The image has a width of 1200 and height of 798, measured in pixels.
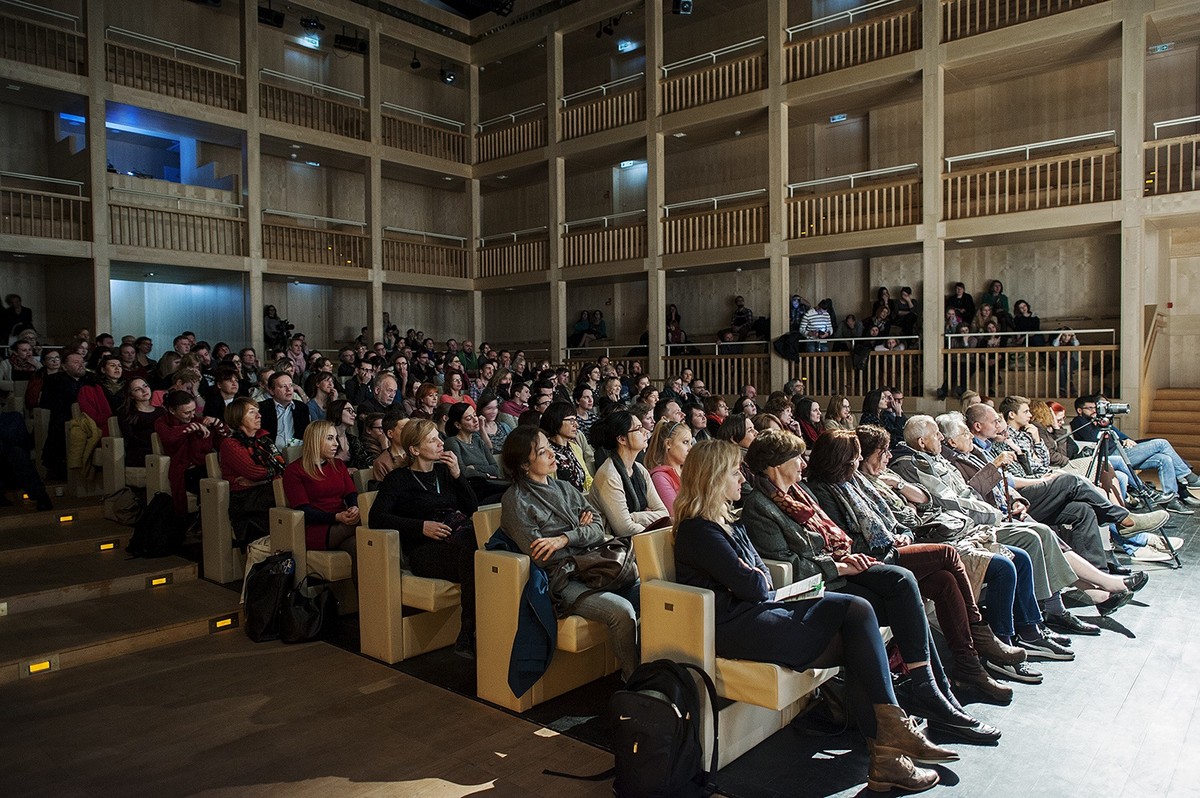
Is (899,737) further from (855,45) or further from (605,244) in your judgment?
(605,244)

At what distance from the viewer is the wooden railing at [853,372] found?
33.8ft

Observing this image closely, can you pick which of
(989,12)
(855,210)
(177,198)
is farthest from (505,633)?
(177,198)

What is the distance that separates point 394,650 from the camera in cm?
365

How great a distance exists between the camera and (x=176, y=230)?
1094 cm

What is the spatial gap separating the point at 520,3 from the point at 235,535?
12.6 metres

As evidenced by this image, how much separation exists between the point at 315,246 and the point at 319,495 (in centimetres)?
942

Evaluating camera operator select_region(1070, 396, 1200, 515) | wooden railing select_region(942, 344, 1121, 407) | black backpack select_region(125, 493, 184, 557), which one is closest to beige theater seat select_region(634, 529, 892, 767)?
black backpack select_region(125, 493, 184, 557)

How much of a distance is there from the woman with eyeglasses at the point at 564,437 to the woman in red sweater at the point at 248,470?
1639 mm

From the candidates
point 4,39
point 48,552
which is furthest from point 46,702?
point 4,39

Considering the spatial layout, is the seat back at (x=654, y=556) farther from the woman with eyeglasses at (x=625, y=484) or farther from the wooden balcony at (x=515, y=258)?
the wooden balcony at (x=515, y=258)

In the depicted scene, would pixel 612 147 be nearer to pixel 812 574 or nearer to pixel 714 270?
pixel 714 270

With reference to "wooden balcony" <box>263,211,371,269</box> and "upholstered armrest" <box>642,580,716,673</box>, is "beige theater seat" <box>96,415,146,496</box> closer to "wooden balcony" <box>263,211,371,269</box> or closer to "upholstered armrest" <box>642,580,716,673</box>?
"upholstered armrest" <box>642,580,716,673</box>

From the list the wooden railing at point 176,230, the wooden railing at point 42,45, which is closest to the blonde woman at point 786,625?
the wooden railing at point 176,230

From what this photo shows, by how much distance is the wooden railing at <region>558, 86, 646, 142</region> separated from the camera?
12547 mm
